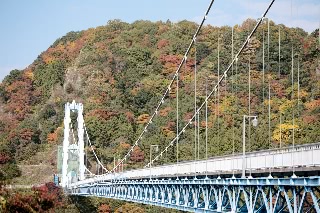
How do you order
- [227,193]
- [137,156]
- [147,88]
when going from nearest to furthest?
[227,193] < [137,156] < [147,88]

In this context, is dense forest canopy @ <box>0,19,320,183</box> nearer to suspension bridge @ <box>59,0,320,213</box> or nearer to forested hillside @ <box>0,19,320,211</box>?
forested hillside @ <box>0,19,320,211</box>

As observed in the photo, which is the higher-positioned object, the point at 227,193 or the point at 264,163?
the point at 264,163

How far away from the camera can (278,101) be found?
82.3 meters

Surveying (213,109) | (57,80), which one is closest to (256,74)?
(213,109)

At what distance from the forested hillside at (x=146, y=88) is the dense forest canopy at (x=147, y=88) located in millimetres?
143

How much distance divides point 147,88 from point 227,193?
2729 inches

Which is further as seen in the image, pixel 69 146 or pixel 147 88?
pixel 147 88

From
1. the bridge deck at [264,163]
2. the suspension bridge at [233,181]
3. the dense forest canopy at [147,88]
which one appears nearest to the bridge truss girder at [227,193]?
the suspension bridge at [233,181]

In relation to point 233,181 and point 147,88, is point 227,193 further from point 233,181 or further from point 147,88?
point 147,88

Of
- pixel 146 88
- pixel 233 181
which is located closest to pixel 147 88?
pixel 146 88

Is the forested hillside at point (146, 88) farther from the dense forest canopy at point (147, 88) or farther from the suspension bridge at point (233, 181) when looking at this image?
the suspension bridge at point (233, 181)

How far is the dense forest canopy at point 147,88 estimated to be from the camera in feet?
262

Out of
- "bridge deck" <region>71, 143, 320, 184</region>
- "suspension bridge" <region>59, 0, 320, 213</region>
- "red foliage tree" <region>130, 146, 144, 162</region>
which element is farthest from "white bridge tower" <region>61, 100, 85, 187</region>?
"bridge deck" <region>71, 143, 320, 184</region>

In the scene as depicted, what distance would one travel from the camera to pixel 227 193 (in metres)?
39.2
